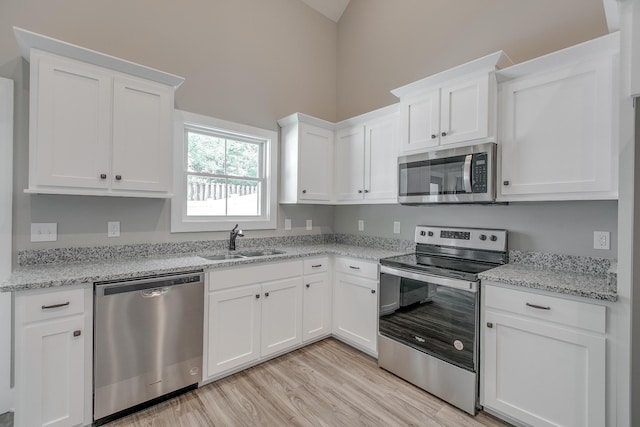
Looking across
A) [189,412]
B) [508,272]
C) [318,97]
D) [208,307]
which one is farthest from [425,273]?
[318,97]

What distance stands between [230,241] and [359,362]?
1.67m

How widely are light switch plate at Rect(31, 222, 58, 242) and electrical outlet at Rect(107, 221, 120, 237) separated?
0.32 metres

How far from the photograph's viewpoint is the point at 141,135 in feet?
7.28

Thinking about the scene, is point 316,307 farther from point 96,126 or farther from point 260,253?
point 96,126

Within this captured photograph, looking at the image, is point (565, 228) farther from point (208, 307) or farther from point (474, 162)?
point (208, 307)

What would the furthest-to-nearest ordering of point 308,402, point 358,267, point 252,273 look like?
point 358,267
point 252,273
point 308,402

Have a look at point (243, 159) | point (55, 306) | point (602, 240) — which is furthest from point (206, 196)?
point (602, 240)

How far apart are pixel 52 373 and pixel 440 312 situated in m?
2.48

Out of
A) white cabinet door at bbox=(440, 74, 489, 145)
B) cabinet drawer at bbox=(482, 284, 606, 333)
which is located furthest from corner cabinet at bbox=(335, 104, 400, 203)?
cabinet drawer at bbox=(482, 284, 606, 333)

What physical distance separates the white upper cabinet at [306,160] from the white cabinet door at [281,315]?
984 millimetres

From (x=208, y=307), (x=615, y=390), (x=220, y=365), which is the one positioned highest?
(x=208, y=307)

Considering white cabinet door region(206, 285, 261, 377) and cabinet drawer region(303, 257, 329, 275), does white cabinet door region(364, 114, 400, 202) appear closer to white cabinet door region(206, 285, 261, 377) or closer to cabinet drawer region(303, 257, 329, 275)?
cabinet drawer region(303, 257, 329, 275)

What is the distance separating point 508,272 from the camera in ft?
6.75

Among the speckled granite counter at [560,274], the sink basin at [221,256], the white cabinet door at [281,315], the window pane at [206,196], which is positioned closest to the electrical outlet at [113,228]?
the window pane at [206,196]
